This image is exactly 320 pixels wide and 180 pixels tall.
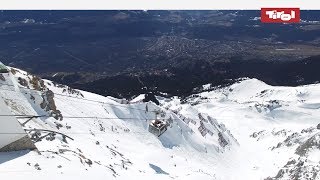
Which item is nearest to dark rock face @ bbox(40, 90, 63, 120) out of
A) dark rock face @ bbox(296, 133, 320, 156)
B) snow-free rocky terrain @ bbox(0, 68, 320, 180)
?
snow-free rocky terrain @ bbox(0, 68, 320, 180)

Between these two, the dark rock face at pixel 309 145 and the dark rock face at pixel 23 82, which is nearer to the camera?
the dark rock face at pixel 23 82

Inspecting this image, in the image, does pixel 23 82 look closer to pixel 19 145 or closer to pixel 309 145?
pixel 19 145

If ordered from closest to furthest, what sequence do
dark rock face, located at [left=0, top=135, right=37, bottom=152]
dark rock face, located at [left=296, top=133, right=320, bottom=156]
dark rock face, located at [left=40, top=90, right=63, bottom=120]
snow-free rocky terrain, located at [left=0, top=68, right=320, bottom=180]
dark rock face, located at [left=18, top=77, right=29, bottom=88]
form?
dark rock face, located at [left=0, top=135, right=37, bottom=152] < snow-free rocky terrain, located at [left=0, top=68, right=320, bottom=180] < dark rock face, located at [left=40, top=90, right=63, bottom=120] < dark rock face, located at [left=18, top=77, right=29, bottom=88] < dark rock face, located at [left=296, top=133, right=320, bottom=156]

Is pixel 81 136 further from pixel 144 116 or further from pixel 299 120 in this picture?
pixel 299 120

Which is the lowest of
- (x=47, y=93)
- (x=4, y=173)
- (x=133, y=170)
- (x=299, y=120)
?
(x=299, y=120)

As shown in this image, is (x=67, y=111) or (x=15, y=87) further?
(x=67, y=111)

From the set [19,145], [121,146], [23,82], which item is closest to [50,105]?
[23,82]

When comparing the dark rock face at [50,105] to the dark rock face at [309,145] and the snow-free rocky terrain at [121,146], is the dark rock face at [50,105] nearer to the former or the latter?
the snow-free rocky terrain at [121,146]

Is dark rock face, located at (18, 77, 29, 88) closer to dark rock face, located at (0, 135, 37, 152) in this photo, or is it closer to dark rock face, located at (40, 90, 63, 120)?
dark rock face, located at (40, 90, 63, 120)

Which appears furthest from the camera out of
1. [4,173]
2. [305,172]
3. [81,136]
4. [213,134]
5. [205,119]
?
[205,119]

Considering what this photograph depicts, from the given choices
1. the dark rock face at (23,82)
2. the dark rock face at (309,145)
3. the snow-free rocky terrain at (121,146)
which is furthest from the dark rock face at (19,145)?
the dark rock face at (309,145)

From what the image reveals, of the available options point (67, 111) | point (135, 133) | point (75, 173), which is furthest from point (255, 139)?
point (75, 173)
